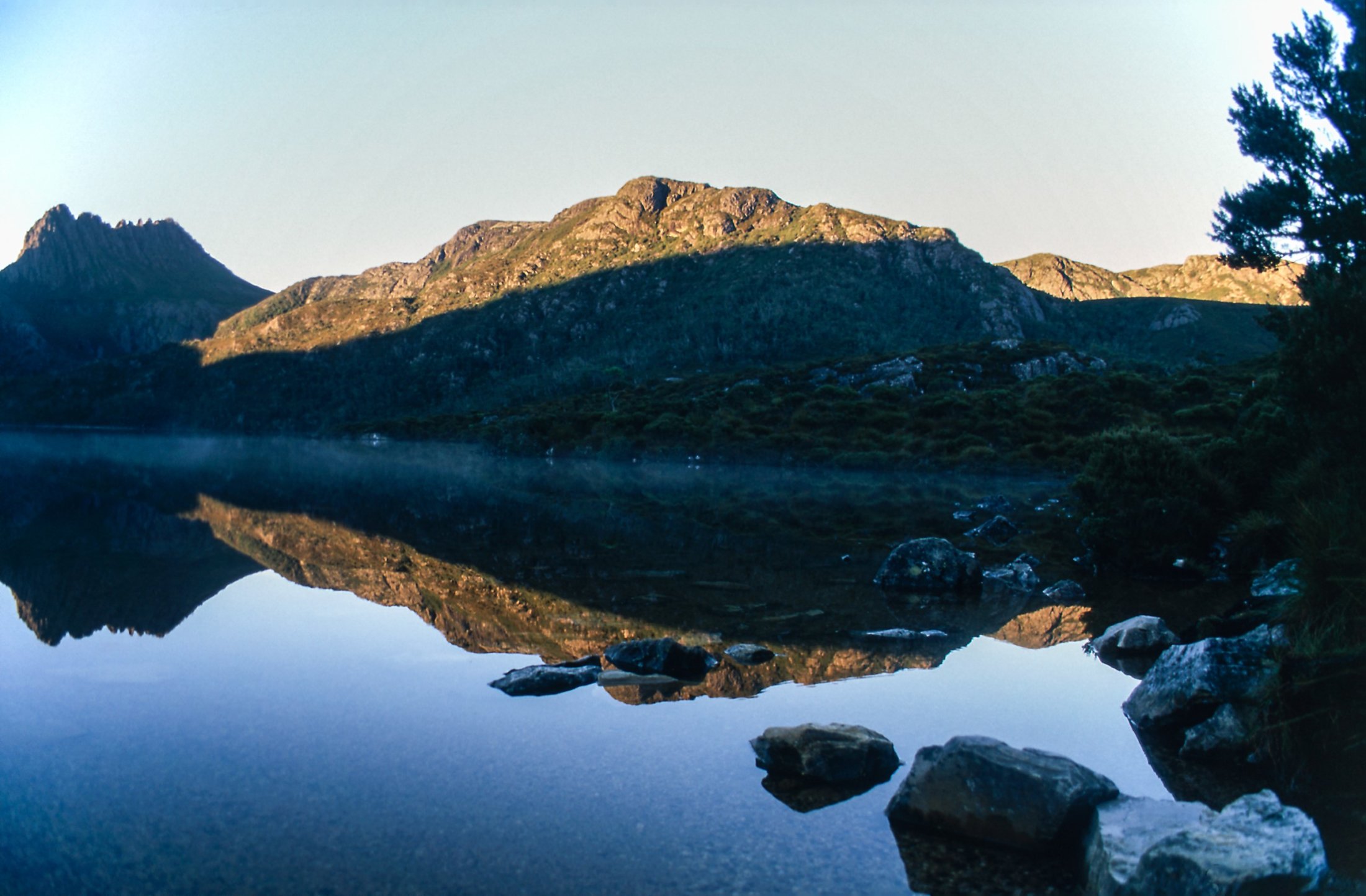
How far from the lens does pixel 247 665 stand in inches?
404

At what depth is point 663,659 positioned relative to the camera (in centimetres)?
1010

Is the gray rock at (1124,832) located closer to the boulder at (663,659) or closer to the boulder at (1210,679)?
the boulder at (1210,679)

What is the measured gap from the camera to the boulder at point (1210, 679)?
25.3 ft

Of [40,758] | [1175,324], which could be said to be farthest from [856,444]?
[1175,324]

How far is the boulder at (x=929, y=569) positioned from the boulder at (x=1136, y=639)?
3.96 m

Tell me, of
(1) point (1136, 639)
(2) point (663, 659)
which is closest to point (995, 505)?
(1) point (1136, 639)

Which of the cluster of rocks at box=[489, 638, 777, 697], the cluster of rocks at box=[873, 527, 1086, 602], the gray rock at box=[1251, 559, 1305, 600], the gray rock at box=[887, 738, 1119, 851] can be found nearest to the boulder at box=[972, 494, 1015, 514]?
the cluster of rocks at box=[873, 527, 1086, 602]

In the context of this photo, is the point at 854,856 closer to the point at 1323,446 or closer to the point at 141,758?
the point at 141,758

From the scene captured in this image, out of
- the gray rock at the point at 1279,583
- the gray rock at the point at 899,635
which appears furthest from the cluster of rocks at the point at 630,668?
the gray rock at the point at 1279,583

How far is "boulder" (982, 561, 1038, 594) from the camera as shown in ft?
51.2

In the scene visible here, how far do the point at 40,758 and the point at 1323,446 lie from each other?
16334 millimetres

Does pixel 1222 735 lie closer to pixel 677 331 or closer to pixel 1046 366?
pixel 1046 366

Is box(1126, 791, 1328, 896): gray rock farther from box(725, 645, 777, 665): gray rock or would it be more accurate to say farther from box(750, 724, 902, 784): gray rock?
box(725, 645, 777, 665): gray rock

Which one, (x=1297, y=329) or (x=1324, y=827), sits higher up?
(x=1297, y=329)
